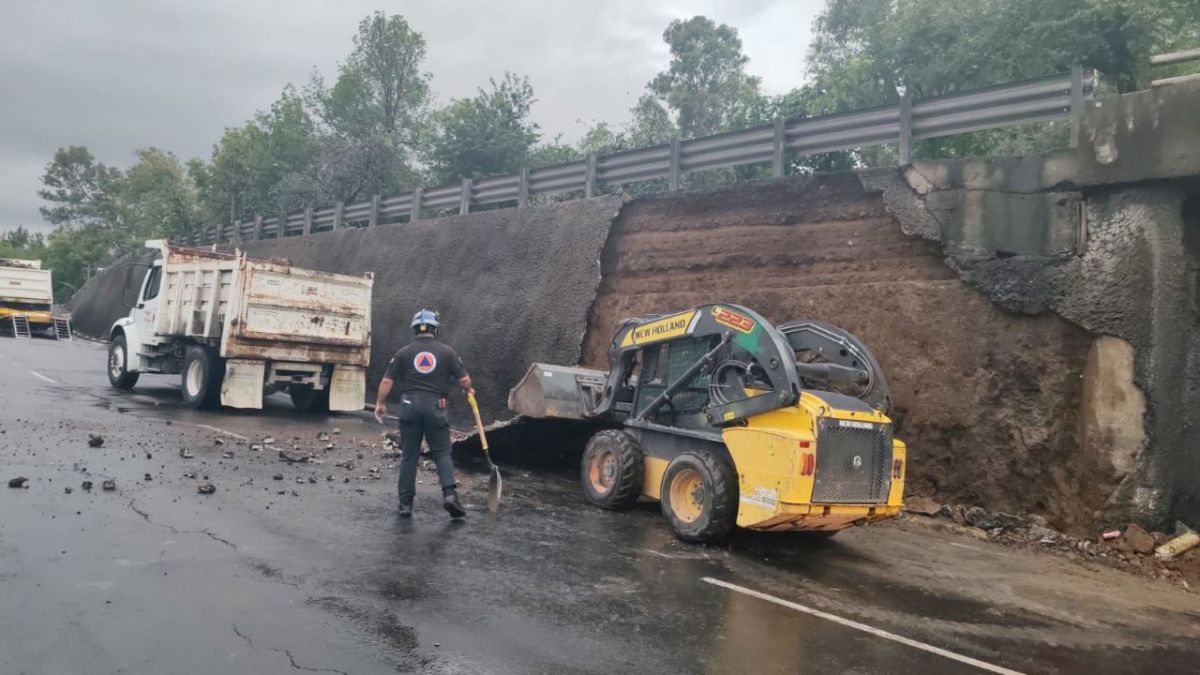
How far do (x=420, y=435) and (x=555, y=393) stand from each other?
2.36 meters

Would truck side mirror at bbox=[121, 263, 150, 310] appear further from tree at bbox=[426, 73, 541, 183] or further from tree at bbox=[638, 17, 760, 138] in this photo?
tree at bbox=[638, 17, 760, 138]

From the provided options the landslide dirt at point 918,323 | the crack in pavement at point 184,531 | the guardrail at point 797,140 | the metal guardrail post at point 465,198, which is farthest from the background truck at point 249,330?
the crack in pavement at point 184,531

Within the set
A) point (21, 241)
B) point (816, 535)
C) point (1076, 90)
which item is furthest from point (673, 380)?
point (21, 241)

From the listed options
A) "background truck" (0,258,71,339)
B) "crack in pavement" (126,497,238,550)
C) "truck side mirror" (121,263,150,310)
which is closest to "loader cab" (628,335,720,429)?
"crack in pavement" (126,497,238,550)

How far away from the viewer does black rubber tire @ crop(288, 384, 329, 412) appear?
14875 mm

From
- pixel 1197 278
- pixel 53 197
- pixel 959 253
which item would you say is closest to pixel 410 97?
pixel 959 253

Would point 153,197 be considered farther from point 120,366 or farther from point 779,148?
point 779,148

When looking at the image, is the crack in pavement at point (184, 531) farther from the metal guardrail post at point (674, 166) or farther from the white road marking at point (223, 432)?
the metal guardrail post at point (674, 166)

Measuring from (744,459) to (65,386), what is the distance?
13.8 m

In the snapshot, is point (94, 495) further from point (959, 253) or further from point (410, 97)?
point (410, 97)

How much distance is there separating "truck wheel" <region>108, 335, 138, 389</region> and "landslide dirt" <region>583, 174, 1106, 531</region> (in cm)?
999

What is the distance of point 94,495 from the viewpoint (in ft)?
22.9

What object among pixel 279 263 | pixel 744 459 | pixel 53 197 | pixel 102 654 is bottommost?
pixel 102 654

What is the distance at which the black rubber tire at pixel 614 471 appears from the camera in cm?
827
